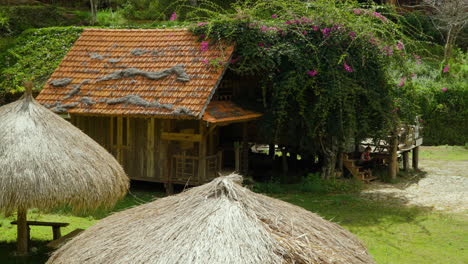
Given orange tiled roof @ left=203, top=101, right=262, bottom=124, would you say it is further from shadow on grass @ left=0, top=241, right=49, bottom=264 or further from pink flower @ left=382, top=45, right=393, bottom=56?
shadow on grass @ left=0, top=241, right=49, bottom=264

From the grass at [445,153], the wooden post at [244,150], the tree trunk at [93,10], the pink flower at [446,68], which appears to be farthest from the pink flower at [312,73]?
the tree trunk at [93,10]

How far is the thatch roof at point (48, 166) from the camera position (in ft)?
30.7

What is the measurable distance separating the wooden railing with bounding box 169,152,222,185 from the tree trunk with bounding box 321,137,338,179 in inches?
124

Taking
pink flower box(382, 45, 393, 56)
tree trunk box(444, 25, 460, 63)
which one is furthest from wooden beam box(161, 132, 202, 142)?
tree trunk box(444, 25, 460, 63)

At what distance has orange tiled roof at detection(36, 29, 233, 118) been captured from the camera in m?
14.7

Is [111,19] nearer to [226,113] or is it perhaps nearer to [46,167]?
[226,113]

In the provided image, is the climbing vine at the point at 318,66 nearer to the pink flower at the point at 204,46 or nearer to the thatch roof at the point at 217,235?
the pink flower at the point at 204,46

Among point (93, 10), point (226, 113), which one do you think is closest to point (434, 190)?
point (226, 113)

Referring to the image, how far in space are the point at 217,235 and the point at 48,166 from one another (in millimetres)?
Result: 5007

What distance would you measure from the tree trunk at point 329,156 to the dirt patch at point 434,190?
112 centimetres

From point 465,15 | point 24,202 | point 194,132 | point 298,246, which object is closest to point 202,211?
point 298,246

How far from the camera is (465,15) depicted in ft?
97.6

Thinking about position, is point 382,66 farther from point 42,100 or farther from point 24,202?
point 24,202

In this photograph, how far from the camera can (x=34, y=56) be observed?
2223 centimetres
